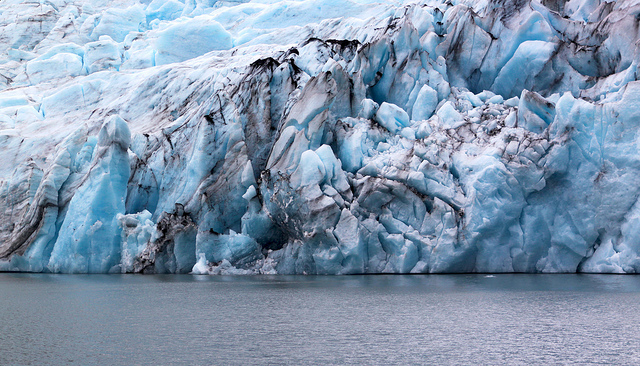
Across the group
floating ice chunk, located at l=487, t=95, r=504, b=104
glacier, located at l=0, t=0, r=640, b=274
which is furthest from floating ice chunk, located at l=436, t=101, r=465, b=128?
floating ice chunk, located at l=487, t=95, r=504, b=104

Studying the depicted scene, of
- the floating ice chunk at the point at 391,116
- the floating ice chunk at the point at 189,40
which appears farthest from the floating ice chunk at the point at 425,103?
the floating ice chunk at the point at 189,40

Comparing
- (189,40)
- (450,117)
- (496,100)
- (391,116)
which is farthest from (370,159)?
(189,40)

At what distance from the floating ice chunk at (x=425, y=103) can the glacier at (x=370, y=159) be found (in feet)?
0.16

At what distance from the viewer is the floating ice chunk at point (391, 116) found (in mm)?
17641

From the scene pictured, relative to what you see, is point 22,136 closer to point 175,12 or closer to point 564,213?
point 175,12

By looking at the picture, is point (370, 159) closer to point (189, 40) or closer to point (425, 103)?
point (425, 103)

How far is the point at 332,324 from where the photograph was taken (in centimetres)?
805

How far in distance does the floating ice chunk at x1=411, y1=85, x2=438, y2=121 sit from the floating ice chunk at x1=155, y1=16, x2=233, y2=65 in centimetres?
1341

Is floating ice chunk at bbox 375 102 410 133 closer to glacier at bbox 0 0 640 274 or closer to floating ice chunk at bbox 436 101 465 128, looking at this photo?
glacier at bbox 0 0 640 274

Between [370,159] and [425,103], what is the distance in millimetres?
2767

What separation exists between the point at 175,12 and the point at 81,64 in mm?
7722

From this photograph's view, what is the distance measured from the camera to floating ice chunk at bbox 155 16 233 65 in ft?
91.9

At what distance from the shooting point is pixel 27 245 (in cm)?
1931

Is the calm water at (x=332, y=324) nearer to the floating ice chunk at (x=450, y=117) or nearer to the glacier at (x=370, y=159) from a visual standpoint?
the glacier at (x=370, y=159)
